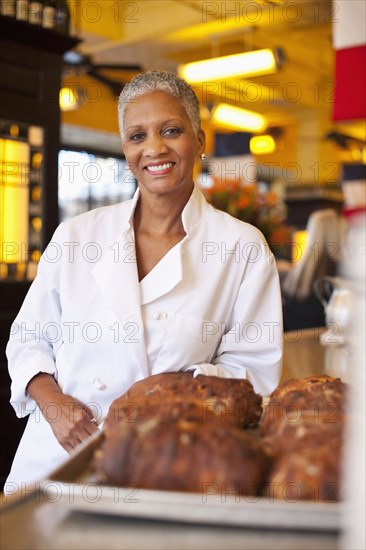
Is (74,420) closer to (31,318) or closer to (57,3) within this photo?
(31,318)

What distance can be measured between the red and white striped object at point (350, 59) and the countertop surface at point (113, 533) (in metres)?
2.40

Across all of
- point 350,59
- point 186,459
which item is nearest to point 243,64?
point 350,59

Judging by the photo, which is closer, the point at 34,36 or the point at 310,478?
the point at 310,478

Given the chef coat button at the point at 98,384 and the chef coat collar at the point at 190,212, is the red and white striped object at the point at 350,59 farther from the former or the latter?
the chef coat button at the point at 98,384

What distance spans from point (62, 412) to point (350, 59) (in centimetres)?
201

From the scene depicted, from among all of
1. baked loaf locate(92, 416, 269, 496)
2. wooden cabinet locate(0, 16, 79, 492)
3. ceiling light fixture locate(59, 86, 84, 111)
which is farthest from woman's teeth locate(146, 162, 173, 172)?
ceiling light fixture locate(59, 86, 84, 111)

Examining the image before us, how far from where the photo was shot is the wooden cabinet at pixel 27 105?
3.58m

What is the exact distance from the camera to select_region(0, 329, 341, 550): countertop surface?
0.65 metres

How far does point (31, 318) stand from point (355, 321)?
4.00ft

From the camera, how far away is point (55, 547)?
2.13ft

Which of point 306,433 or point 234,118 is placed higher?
point 234,118

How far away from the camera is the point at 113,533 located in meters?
0.68

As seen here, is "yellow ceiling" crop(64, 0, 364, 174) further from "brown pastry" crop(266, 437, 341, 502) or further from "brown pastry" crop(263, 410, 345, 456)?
"brown pastry" crop(266, 437, 341, 502)

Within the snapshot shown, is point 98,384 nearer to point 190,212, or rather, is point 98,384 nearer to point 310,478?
point 190,212
